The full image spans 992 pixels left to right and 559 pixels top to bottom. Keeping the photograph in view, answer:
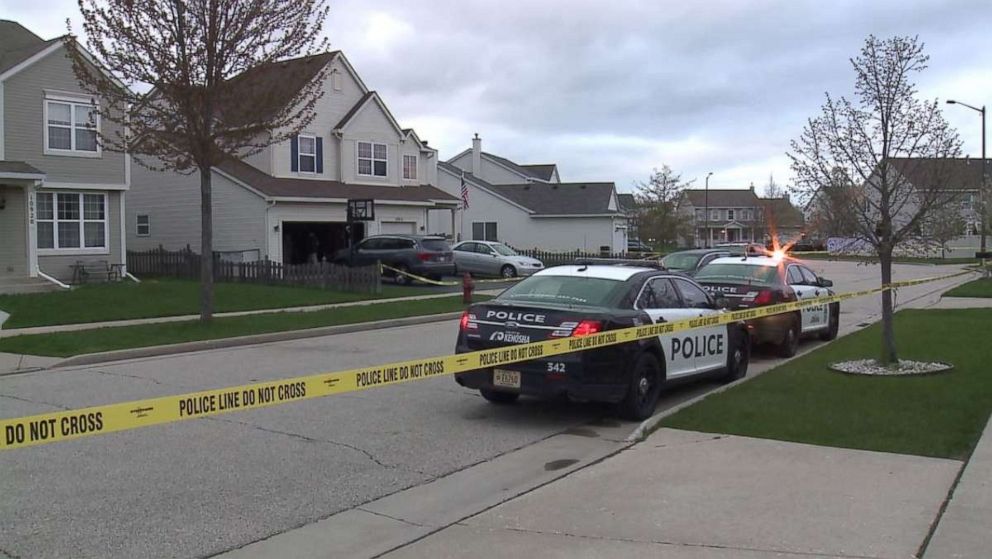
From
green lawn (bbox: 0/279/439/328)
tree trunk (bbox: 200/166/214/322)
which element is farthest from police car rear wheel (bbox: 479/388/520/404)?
green lawn (bbox: 0/279/439/328)

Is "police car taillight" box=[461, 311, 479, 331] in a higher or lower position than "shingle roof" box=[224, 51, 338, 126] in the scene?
lower

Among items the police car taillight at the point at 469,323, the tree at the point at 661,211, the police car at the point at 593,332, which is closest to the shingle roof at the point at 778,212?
the tree at the point at 661,211

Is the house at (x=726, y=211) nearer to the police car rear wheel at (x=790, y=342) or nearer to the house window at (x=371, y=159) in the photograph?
the house window at (x=371, y=159)

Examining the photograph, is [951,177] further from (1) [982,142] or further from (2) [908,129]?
(1) [982,142]

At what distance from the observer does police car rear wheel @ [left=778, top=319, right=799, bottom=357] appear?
→ 13659 millimetres

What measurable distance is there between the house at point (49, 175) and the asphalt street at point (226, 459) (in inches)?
538

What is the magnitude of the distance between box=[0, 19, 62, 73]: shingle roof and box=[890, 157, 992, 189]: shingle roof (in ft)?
70.3

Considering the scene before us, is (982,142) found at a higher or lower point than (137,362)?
higher

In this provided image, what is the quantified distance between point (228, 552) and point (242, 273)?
72.6 feet

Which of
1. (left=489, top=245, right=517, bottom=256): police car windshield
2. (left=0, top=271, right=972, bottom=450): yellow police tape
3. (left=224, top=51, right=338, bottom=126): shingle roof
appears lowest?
(left=0, top=271, right=972, bottom=450): yellow police tape

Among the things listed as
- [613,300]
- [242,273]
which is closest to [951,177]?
[613,300]

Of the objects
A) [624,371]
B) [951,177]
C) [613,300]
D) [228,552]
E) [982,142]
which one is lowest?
[228,552]

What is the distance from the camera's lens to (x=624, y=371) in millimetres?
8680

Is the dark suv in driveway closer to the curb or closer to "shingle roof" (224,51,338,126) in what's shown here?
the curb
